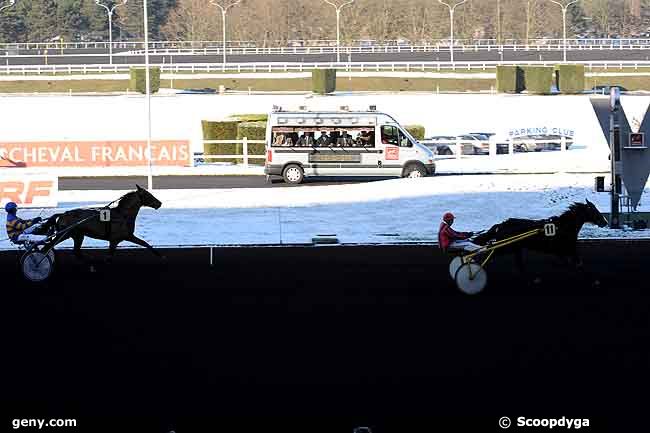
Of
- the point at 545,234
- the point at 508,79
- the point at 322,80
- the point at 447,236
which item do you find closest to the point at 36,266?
the point at 447,236

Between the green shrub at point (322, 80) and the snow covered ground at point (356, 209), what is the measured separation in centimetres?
3842

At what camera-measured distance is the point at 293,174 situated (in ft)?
124

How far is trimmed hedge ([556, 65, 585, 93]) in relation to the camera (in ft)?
232

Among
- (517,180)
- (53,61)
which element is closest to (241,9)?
(53,61)

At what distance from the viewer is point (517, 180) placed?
1234 inches

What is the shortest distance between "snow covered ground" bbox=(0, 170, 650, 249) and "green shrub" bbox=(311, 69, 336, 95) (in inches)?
1513

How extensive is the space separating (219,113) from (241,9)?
1852 inches

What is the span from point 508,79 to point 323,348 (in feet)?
199

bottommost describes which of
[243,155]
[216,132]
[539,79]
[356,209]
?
[356,209]

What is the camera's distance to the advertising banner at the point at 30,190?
30.3 metres

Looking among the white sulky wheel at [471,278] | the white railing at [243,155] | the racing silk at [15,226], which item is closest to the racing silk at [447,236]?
the white sulky wheel at [471,278]

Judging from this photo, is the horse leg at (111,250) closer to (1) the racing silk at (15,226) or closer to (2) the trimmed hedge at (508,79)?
(1) the racing silk at (15,226)

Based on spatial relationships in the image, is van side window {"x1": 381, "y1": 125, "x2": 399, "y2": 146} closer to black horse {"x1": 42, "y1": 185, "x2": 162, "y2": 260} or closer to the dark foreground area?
the dark foreground area

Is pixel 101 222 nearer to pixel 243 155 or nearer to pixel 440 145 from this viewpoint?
pixel 243 155
